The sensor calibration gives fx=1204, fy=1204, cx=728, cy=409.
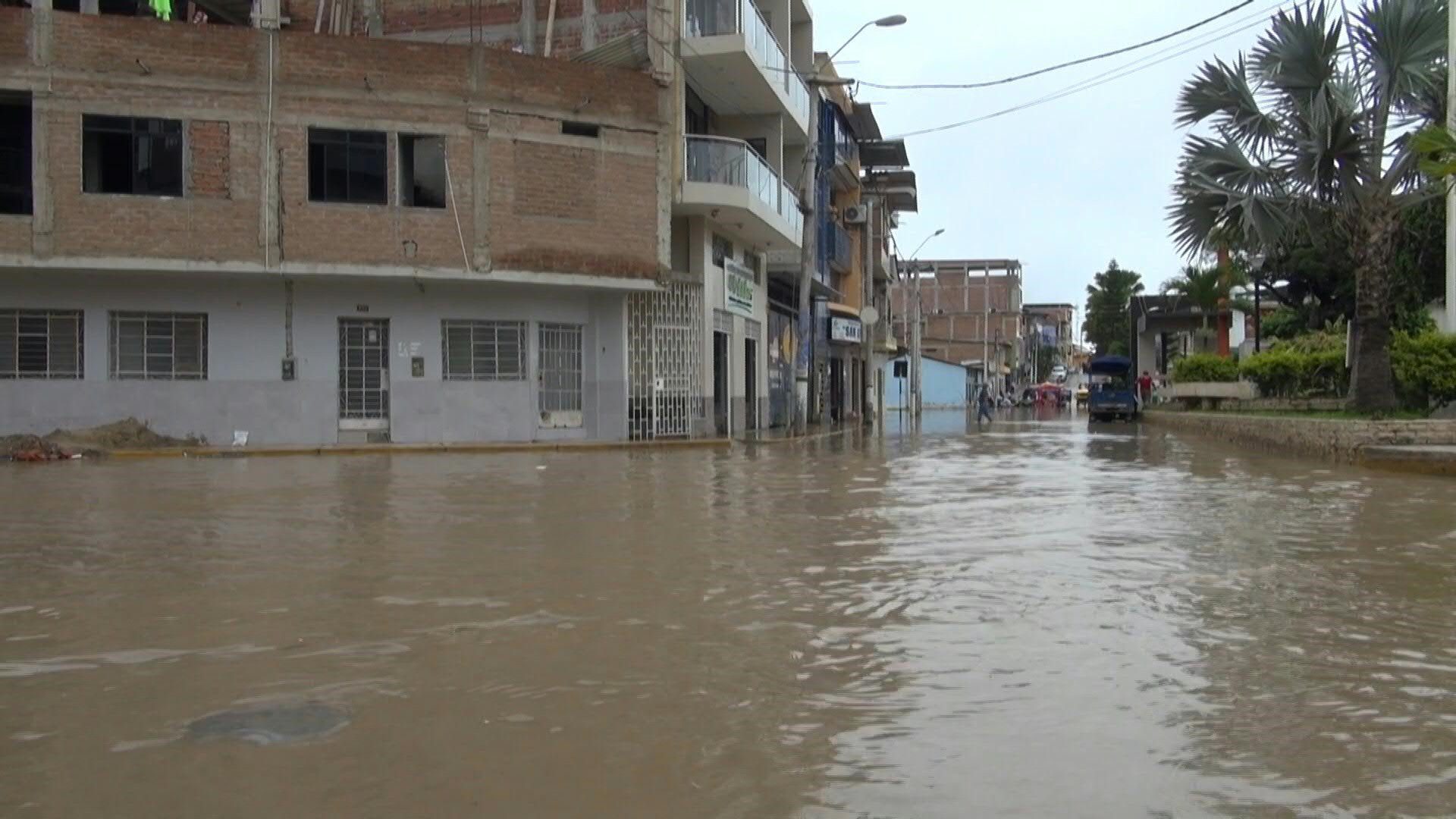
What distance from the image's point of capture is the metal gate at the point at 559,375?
89.1 feet

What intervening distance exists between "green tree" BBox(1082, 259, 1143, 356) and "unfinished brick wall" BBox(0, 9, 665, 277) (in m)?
68.6

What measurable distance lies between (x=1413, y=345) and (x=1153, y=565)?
13448mm

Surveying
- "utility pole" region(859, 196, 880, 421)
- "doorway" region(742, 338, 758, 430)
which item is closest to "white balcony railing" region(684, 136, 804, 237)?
"doorway" region(742, 338, 758, 430)

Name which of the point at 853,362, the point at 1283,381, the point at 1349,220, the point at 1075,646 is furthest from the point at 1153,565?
the point at 853,362

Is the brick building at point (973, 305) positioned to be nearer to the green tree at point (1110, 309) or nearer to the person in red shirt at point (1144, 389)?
the green tree at point (1110, 309)

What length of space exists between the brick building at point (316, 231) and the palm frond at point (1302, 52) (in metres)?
12.5

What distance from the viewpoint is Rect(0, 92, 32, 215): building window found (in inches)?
931

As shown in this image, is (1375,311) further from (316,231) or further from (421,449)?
(316,231)

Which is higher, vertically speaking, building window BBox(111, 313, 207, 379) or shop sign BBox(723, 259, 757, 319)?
shop sign BBox(723, 259, 757, 319)

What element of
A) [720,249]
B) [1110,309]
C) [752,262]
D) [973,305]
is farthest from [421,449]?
[973,305]

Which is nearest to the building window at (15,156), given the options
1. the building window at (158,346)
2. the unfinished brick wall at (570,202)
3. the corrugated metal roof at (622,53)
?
the building window at (158,346)

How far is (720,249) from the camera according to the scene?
3111cm

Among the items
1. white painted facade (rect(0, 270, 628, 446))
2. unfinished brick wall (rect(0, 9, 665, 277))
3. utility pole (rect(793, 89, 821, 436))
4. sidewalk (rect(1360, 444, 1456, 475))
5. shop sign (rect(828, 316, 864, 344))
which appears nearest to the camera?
sidewalk (rect(1360, 444, 1456, 475))

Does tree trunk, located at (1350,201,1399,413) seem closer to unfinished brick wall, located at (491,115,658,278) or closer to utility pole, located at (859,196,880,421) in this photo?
unfinished brick wall, located at (491,115,658,278)
